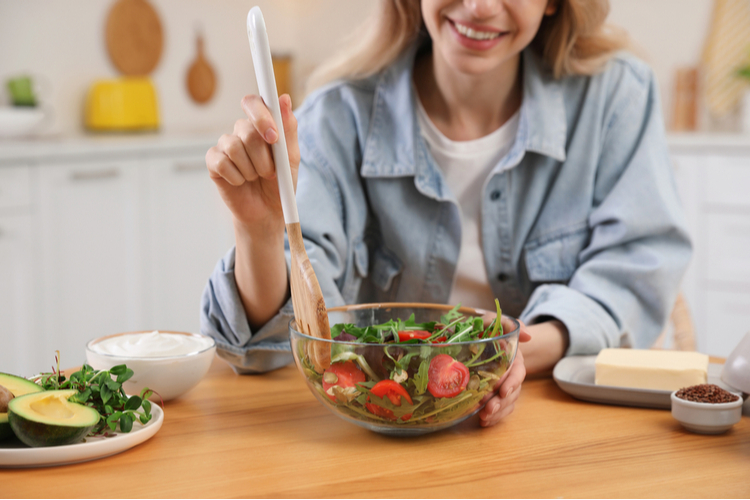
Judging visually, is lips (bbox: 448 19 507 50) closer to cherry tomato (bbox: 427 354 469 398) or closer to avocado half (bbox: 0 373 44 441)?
cherry tomato (bbox: 427 354 469 398)

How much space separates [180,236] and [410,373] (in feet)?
7.67

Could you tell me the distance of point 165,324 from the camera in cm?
288

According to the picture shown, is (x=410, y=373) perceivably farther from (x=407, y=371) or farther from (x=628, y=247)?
(x=628, y=247)

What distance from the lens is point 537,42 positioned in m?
1.41

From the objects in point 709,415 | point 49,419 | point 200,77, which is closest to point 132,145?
point 200,77

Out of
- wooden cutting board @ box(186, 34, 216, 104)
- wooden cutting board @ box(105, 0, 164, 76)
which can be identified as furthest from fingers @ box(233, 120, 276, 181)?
wooden cutting board @ box(186, 34, 216, 104)

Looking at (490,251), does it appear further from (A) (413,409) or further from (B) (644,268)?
(A) (413,409)

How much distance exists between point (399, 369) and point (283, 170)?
26 cm

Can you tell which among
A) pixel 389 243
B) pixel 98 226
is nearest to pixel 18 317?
pixel 98 226

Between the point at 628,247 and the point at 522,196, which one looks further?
the point at 522,196

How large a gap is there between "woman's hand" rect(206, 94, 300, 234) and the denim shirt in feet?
0.83

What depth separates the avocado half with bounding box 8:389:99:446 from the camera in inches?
26.3

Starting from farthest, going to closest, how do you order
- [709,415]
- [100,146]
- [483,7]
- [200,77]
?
1. [200,77]
2. [100,146]
3. [483,7]
4. [709,415]

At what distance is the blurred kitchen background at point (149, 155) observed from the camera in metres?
2.48
